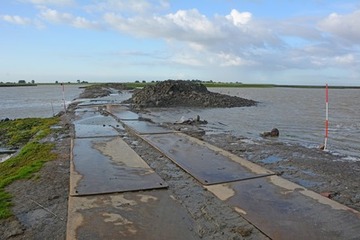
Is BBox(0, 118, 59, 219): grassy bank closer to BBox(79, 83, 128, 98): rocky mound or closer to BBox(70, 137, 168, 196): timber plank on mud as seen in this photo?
BBox(70, 137, 168, 196): timber plank on mud

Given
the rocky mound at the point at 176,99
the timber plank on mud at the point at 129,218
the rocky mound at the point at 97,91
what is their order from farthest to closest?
1. the rocky mound at the point at 97,91
2. the rocky mound at the point at 176,99
3. the timber plank on mud at the point at 129,218

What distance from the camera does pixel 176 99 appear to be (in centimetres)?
3394

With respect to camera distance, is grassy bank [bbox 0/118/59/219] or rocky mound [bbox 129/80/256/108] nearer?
grassy bank [bbox 0/118/59/219]

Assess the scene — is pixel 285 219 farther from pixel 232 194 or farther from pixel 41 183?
pixel 41 183

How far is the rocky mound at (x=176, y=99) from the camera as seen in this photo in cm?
3272

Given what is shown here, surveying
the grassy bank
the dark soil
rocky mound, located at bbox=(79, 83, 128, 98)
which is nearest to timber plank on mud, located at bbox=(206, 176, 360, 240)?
the dark soil

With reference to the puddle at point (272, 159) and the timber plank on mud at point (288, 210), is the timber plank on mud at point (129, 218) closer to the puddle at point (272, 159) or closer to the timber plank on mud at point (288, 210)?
the timber plank on mud at point (288, 210)

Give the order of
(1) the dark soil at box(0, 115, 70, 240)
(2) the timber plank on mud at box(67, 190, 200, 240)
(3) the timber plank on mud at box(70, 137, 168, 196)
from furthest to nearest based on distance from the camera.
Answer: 1. (3) the timber plank on mud at box(70, 137, 168, 196)
2. (1) the dark soil at box(0, 115, 70, 240)
3. (2) the timber plank on mud at box(67, 190, 200, 240)

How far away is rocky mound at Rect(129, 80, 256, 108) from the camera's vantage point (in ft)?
107

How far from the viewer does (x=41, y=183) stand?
21.3 ft

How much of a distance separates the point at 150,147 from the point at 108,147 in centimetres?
122

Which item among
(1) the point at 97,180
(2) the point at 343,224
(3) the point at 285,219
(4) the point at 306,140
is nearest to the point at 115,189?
(1) the point at 97,180

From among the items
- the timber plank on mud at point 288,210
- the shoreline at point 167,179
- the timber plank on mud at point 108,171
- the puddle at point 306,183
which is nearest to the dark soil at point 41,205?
the shoreline at point 167,179

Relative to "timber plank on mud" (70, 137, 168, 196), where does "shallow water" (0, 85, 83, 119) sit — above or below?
below
